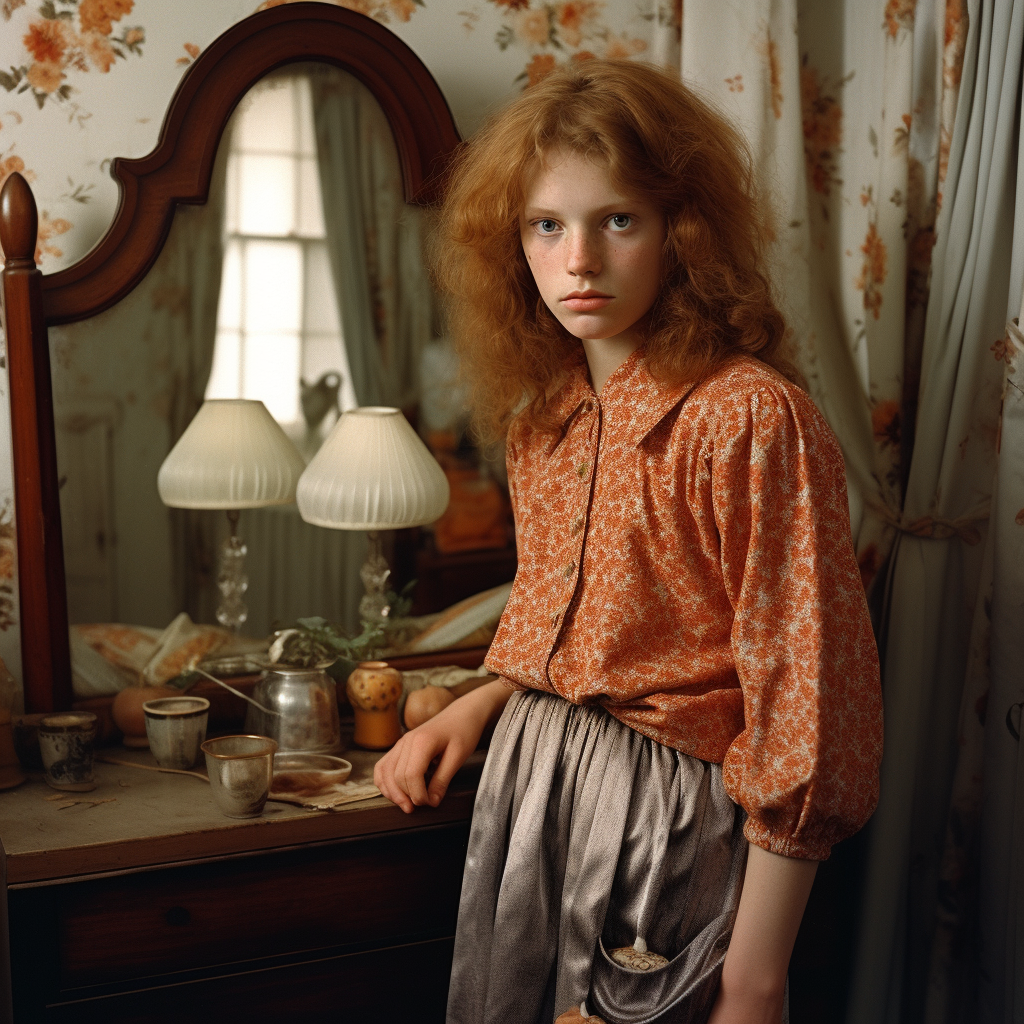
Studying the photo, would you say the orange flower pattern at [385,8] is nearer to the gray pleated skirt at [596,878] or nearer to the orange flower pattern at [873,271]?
the orange flower pattern at [873,271]

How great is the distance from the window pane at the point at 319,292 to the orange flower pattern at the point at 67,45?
36 centimetres

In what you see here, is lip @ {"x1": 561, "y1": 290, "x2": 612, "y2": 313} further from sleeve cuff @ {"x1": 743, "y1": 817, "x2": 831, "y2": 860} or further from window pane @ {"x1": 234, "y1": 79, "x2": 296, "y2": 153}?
window pane @ {"x1": 234, "y1": 79, "x2": 296, "y2": 153}

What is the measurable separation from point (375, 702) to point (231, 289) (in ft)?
1.98

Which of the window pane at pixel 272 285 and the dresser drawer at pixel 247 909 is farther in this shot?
the window pane at pixel 272 285

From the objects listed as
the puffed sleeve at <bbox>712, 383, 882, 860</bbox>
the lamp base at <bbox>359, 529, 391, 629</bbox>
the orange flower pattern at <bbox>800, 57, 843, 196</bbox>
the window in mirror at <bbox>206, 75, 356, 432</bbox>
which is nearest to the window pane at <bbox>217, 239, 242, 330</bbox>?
the window in mirror at <bbox>206, 75, 356, 432</bbox>

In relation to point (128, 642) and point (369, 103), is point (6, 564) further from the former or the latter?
point (369, 103)

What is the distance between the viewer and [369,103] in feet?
4.61

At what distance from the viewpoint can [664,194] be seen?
97cm

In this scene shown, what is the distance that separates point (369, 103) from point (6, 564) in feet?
2.69

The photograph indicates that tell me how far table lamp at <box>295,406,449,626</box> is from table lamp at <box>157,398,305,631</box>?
0.05 m

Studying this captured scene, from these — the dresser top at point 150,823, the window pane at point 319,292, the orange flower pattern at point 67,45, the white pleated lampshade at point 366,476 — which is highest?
the orange flower pattern at point 67,45

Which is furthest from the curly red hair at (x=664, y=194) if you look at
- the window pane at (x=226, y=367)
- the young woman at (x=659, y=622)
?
the window pane at (x=226, y=367)

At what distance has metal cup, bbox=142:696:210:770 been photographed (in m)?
1.27

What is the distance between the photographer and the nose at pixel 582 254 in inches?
37.5
